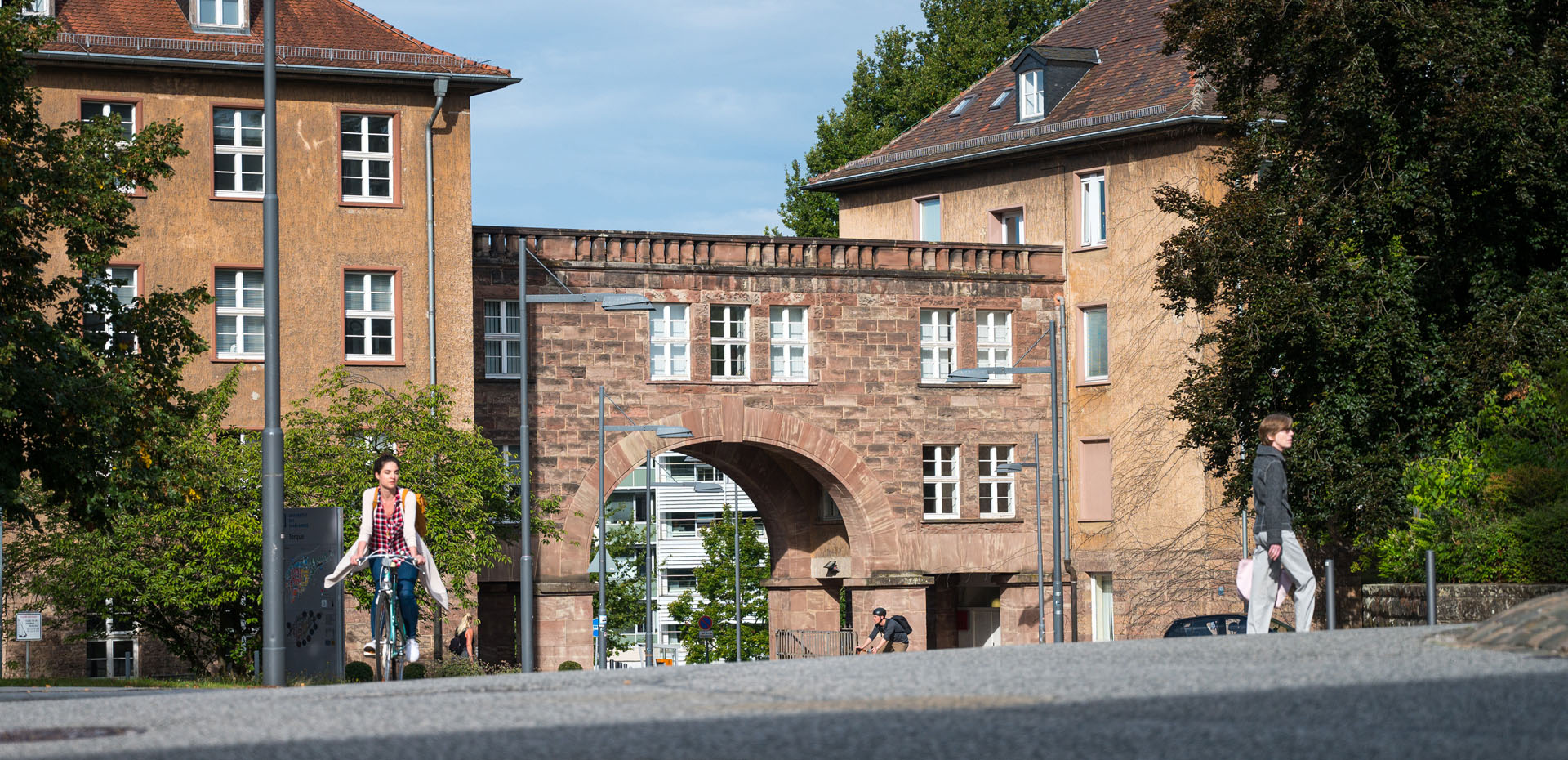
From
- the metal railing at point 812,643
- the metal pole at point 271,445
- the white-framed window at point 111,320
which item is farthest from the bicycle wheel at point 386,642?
the metal railing at point 812,643

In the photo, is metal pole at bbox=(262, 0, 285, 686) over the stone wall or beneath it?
over

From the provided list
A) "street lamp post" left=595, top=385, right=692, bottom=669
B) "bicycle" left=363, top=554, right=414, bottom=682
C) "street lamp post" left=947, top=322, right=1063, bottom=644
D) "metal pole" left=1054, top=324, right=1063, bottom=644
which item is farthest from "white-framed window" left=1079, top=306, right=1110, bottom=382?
"bicycle" left=363, top=554, right=414, bottom=682

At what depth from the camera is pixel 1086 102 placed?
47.9 m

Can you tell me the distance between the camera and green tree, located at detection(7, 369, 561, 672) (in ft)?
109

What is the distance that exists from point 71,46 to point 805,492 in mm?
19303

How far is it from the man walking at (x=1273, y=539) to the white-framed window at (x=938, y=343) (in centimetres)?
3051

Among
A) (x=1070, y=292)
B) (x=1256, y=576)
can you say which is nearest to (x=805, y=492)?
(x=1070, y=292)

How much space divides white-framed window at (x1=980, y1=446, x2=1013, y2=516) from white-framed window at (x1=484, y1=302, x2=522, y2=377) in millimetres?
10738

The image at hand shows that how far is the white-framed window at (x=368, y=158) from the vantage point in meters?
39.7

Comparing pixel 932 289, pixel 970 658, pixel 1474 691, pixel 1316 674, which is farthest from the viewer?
pixel 932 289

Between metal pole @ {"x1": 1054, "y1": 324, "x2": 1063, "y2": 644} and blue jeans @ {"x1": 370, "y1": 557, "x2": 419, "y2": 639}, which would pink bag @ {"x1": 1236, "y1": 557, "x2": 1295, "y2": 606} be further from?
metal pole @ {"x1": 1054, "y1": 324, "x2": 1063, "y2": 644}

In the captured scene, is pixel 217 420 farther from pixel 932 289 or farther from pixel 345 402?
pixel 932 289

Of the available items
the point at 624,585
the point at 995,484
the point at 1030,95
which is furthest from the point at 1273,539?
the point at 624,585

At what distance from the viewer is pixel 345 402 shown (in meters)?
37.5
